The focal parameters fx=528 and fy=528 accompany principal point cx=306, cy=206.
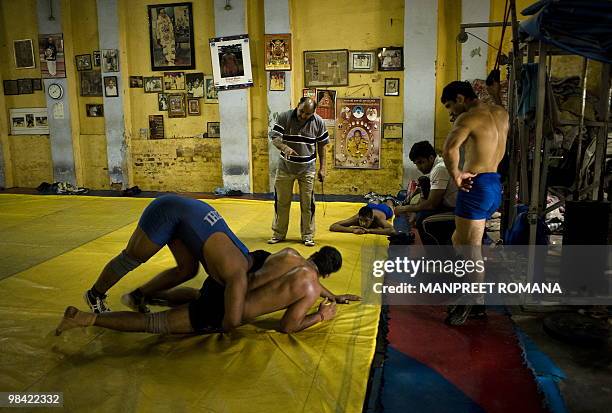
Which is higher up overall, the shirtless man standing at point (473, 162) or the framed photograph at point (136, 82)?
the framed photograph at point (136, 82)

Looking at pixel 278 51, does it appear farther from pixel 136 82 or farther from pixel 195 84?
pixel 136 82

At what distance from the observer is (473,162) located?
13.3 feet

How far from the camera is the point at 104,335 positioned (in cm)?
373

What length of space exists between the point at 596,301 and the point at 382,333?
6.08ft

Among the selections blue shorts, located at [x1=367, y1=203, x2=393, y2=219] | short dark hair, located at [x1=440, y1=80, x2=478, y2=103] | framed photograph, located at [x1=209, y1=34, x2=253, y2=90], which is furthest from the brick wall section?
short dark hair, located at [x1=440, y1=80, x2=478, y2=103]

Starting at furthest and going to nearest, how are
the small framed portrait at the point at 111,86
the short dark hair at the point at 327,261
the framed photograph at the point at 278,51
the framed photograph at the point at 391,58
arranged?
the small framed portrait at the point at 111,86 < the framed photograph at the point at 278,51 < the framed photograph at the point at 391,58 < the short dark hair at the point at 327,261

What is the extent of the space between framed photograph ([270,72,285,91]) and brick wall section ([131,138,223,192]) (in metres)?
1.68

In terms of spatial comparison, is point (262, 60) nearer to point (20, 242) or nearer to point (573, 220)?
point (20, 242)

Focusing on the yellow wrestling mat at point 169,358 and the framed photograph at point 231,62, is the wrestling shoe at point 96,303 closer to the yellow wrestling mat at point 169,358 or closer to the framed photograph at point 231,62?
the yellow wrestling mat at point 169,358

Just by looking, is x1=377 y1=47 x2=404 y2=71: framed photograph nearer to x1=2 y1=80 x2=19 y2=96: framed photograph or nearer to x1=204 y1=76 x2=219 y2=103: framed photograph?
x1=204 y1=76 x2=219 y2=103: framed photograph

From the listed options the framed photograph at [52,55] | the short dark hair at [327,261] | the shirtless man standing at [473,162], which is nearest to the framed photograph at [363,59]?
the framed photograph at [52,55]

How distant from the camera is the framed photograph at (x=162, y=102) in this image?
1082 centimetres

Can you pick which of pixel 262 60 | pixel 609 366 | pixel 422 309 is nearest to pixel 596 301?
pixel 609 366

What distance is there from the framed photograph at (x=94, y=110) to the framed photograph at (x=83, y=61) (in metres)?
0.75
